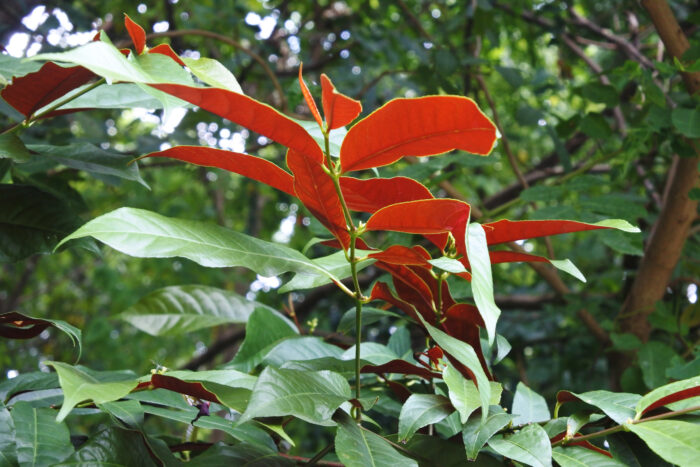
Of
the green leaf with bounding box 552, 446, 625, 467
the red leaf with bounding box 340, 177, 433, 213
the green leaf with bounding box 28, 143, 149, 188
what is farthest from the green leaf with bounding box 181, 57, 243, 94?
the green leaf with bounding box 552, 446, 625, 467

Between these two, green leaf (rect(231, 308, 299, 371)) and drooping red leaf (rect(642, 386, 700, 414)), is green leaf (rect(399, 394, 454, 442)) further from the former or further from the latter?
green leaf (rect(231, 308, 299, 371))

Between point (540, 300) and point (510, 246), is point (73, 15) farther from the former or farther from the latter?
point (540, 300)

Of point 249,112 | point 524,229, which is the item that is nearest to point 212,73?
point 249,112

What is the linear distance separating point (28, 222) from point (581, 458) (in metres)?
0.57

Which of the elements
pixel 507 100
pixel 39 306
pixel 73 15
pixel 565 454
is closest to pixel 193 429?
pixel 565 454

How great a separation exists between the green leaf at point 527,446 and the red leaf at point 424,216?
166mm

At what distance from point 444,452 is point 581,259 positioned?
6.25ft

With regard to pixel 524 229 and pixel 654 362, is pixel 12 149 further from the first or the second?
pixel 654 362

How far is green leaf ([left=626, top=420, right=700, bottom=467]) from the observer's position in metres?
0.43

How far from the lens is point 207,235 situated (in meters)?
0.49

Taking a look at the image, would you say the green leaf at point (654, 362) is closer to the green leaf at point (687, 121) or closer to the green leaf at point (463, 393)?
the green leaf at point (687, 121)

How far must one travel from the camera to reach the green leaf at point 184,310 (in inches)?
26.0

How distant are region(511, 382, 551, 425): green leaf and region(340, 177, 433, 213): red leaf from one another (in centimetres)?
25

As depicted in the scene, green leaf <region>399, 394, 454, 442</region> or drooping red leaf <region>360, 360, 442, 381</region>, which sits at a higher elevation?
green leaf <region>399, 394, 454, 442</region>
